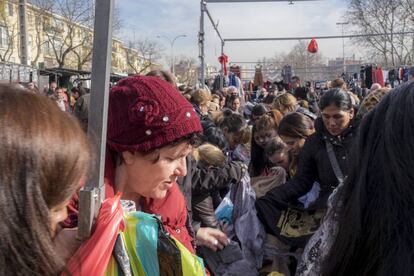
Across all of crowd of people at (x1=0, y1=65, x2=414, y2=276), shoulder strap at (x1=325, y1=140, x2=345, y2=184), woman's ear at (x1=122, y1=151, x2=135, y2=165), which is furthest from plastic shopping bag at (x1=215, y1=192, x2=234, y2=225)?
woman's ear at (x1=122, y1=151, x2=135, y2=165)

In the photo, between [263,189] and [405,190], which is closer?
[405,190]

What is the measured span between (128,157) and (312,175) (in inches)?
75.0

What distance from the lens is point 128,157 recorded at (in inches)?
68.1

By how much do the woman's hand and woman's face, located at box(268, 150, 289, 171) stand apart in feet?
4.51

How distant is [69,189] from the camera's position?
97 centimetres

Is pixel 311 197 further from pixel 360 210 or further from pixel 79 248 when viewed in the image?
pixel 79 248

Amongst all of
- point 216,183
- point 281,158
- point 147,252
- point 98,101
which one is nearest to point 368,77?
point 281,158

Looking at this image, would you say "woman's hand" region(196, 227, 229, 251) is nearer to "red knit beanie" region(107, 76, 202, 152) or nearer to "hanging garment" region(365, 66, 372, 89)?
"red knit beanie" region(107, 76, 202, 152)

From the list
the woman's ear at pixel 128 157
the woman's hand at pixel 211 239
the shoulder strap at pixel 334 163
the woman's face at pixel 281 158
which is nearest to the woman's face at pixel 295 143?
the woman's face at pixel 281 158

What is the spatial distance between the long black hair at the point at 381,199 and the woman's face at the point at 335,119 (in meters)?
2.18

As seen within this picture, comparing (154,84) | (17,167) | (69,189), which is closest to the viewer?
(17,167)

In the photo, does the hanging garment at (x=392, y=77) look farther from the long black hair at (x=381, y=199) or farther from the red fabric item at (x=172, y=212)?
the long black hair at (x=381, y=199)

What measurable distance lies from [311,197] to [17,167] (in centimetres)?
267

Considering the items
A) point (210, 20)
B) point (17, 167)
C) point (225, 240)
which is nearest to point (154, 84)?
point (17, 167)
